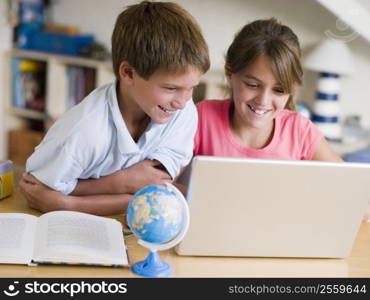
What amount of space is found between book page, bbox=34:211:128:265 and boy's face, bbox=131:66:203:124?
287 millimetres

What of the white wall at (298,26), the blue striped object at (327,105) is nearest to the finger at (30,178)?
the blue striped object at (327,105)

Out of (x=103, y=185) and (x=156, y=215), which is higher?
(x=156, y=215)

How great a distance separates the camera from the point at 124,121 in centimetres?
146

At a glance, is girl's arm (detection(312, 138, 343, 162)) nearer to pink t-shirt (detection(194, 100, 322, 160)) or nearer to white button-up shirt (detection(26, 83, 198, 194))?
pink t-shirt (detection(194, 100, 322, 160))

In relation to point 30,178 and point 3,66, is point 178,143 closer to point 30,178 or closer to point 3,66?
point 30,178

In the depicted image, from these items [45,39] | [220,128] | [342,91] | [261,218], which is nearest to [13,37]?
[45,39]

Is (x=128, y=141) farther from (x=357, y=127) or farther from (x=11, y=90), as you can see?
(x=11, y=90)

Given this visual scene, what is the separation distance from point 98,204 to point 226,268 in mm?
389

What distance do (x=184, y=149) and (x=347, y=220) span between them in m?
0.51

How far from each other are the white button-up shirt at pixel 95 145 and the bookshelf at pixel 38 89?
2241 mm

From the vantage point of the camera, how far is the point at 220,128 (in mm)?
1701

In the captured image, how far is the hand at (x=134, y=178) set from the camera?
1461mm

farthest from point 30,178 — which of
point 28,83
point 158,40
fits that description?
point 28,83

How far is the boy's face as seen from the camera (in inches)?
52.3
